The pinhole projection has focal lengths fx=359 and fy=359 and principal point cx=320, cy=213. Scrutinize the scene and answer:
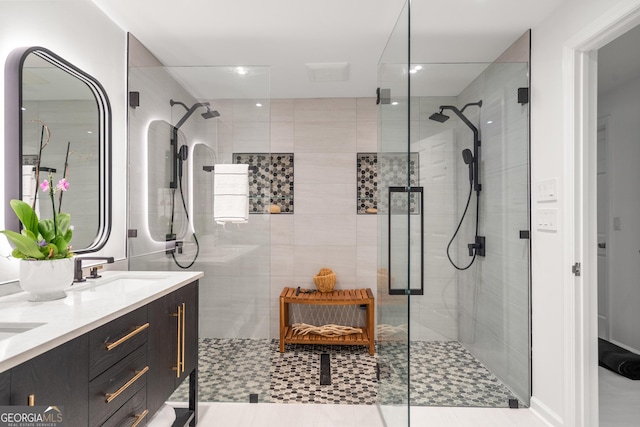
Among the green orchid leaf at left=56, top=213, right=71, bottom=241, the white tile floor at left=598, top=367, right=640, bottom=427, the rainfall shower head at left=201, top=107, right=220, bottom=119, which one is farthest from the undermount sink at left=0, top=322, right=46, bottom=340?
the white tile floor at left=598, top=367, right=640, bottom=427

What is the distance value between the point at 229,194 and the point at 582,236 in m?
2.13

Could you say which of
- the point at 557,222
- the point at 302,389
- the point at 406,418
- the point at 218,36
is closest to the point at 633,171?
the point at 557,222

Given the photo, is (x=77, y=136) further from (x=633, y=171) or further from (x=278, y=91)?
(x=633, y=171)

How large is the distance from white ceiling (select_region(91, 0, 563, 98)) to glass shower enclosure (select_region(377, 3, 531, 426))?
19 cm

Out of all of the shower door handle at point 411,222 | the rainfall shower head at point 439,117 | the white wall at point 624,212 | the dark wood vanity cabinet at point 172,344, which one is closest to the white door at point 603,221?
the white wall at point 624,212

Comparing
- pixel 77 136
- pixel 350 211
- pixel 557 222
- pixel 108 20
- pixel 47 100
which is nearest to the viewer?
pixel 47 100

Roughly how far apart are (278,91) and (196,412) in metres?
2.80

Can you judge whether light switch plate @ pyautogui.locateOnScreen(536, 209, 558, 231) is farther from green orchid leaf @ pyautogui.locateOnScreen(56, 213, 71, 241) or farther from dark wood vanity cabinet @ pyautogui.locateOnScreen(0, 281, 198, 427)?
green orchid leaf @ pyautogui.locateOnScreen(56, 213, 71, 241)

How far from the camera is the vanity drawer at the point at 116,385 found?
3.97 ft

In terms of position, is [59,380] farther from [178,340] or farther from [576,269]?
[576,269]

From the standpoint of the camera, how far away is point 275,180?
3.78 metres

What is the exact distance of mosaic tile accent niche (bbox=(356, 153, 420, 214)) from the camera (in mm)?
2014

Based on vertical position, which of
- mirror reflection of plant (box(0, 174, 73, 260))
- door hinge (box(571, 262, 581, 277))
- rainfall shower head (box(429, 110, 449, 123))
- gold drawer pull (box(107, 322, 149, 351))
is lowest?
gold drawer pull (box(107, 322, 149, 351))

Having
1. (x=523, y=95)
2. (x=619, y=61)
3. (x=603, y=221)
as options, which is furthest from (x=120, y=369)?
(x=603, y=221)
